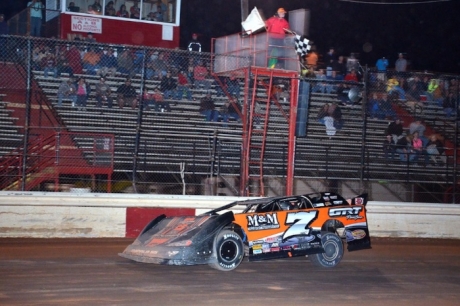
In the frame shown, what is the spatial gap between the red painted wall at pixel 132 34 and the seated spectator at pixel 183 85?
860cm

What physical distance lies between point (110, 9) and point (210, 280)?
616 inches

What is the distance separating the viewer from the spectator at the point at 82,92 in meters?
13.4

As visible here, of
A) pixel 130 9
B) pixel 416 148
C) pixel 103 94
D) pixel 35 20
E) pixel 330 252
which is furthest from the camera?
pixel 130 9

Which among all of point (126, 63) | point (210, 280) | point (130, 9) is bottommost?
point (210, 280)

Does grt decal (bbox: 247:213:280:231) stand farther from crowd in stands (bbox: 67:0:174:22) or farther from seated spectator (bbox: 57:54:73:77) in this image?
crowd in stands (bbox: 67:0:174:22)

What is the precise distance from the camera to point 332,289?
26.5 ft

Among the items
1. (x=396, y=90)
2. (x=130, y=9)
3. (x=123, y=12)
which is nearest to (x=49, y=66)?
(x=396, y=90)

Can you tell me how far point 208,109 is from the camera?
1422cm

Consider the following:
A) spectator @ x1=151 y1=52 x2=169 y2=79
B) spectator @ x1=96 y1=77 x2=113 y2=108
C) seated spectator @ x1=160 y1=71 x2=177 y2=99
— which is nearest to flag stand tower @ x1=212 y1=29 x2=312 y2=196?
seated spectator @ x1=160 y1=71 x2=177 y2=99

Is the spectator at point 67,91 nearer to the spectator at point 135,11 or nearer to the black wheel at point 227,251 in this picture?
the black wheel at point 227,251

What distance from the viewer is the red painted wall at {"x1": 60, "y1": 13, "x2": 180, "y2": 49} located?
21922mm

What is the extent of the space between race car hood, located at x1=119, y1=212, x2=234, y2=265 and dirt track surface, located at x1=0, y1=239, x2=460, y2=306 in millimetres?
221

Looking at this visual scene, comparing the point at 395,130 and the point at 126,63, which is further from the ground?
the point at 126,63

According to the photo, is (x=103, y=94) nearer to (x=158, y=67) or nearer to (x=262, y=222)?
(x=158, y=67)
